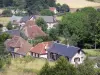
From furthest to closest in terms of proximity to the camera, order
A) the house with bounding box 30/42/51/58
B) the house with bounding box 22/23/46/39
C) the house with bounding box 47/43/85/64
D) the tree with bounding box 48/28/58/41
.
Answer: the house with bounding box 22/23/46/39 < the tree with bounding box 48/28/58/41 < the house with bounding box 30/42/51/58 < the house with bounding box 47/43/85/64

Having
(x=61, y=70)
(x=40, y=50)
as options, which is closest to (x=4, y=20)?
(x=40, y=50)

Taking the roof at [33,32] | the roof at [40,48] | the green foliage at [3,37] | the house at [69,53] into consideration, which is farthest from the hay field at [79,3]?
the house at [69,53]

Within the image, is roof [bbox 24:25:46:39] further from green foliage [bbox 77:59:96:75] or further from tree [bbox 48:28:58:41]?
green foliage [bbox 77:59:96:75]

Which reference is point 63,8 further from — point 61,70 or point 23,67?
point 61,70

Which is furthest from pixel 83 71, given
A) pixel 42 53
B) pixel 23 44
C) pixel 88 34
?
pixel 88 34

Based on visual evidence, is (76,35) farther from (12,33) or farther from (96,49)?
(12,33)

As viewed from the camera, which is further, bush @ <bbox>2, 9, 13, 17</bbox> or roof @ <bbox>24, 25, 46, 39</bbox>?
bush @ <bbox>2, 9, 13, 17</bbox>

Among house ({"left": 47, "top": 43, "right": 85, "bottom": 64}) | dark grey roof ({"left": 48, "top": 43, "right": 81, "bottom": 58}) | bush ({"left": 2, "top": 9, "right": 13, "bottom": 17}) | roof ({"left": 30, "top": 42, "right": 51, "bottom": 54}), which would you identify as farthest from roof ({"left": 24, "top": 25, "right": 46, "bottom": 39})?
bush ({"left": 2, "top": 9, "right": 13, "bottom": 17})
